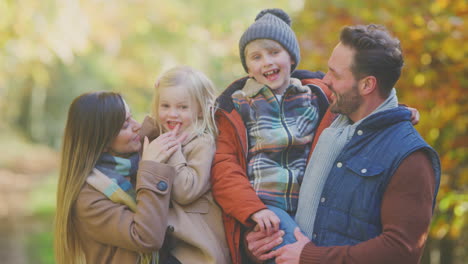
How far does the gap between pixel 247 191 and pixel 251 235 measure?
22 cm

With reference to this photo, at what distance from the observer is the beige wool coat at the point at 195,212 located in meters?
2.48

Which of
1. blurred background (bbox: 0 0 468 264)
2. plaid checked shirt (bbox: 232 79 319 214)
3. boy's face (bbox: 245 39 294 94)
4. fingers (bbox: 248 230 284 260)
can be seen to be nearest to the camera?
fingers (bbox: 248 230 284 260)

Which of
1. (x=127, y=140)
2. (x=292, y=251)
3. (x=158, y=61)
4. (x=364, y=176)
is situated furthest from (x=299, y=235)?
(x=158, y=61)

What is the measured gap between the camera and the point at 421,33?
3984 mm

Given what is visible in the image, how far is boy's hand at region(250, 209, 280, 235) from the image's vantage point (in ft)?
7.73

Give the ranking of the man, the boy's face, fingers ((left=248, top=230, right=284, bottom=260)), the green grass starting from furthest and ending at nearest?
the green grass, the boy's face, fingers ((left=248, top=230, right=284, bottom=260)), the man

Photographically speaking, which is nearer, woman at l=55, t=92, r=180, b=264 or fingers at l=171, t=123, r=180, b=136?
woman at l=55, t=92, r=180, b=264

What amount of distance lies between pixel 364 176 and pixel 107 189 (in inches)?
48.7

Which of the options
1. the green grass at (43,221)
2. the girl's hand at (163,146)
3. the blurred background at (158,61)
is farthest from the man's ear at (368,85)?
the green grass at (43,221)

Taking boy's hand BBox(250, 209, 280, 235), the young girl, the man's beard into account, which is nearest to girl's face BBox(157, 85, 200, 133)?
the young girl

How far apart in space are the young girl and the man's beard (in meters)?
0.68

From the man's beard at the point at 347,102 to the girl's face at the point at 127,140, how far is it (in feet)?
3.40

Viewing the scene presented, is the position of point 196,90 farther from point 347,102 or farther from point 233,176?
point 347,102

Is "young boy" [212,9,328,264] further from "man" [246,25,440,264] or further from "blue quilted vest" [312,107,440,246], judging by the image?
"blue quilted vest" [312,107,440,246]
